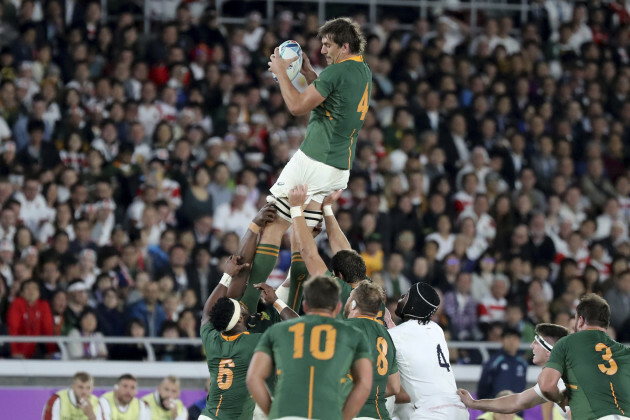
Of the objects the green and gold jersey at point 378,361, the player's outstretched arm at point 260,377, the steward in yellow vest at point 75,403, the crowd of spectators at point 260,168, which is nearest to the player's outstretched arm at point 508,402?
the green and gold jersey at point 378,361

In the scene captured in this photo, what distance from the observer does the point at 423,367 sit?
8664mm

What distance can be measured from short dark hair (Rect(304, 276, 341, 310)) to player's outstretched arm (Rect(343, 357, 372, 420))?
386 mm

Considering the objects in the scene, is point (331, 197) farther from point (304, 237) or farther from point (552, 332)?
point (552, 332)

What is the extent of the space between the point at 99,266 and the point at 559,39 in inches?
365

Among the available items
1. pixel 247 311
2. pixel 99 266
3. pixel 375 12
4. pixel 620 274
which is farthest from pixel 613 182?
pixel 247 311

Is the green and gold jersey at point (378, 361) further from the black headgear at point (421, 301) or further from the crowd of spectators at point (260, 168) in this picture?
the crowd of spectators at point (260, 168)

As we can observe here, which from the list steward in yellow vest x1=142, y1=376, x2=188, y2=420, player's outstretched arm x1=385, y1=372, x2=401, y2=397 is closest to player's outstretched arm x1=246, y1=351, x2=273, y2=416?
player's outstretched arm x1=385, y1=372, x2=401, y2=397

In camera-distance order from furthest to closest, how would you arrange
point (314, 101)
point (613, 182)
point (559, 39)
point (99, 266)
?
point (559, 39), point (613, 182), point (99, 266), point (314, 101)

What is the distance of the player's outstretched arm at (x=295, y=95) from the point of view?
8250 mm

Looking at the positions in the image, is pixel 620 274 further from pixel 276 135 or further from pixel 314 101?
pixel 314 101

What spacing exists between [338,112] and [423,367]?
198 cm

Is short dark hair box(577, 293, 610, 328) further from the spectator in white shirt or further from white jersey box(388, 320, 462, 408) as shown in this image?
the spectator in white shirt

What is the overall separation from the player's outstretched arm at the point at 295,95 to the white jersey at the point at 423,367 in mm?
1825

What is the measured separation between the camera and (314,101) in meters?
8.30
